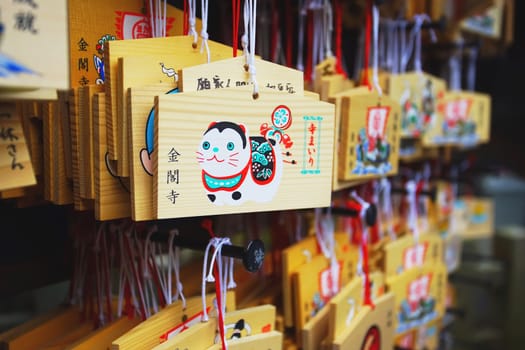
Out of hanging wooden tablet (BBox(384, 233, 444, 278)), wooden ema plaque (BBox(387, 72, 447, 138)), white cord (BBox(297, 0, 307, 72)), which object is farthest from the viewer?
hanging wooden tablet (BBox(384, 233, 444, 278))

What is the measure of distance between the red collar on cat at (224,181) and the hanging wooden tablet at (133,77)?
10 cm

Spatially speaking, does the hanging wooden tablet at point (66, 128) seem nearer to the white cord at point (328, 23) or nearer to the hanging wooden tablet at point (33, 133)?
the hanging wooden tablet at point (33, 133)

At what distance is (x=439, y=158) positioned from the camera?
5.74 ft

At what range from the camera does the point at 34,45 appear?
510 mm

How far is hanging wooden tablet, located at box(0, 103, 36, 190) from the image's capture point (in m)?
0.56

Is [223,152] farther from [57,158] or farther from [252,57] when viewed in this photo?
[57,158]

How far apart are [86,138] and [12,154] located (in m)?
0.12

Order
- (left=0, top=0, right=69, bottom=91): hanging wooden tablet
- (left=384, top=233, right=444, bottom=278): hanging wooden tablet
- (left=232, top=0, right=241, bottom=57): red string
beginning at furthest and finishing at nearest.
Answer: (left=384, top=233, right=444, bottom=278): hanging wooden tablet, (left=232, top=0, right=241, bottom=57): red string, (left=0, top=0, right=69, bottom=91): hanging wooden tablet

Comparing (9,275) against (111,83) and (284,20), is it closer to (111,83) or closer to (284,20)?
(111,83)

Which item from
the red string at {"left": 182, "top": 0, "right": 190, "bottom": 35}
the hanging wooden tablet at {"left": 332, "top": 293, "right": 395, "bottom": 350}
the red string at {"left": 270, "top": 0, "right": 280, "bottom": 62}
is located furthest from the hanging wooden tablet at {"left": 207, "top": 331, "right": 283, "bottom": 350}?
the red string at {"left": 270, "top": 0, "right": 280, "bottom": 62}

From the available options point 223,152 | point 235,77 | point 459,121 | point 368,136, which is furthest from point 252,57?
point 459,121

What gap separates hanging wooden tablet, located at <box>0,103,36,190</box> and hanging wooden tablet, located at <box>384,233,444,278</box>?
0.90m

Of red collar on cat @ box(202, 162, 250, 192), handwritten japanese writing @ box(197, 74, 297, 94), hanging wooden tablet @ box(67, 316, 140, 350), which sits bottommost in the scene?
hanging wooden tablet @ box(67, 316, 140, 350)

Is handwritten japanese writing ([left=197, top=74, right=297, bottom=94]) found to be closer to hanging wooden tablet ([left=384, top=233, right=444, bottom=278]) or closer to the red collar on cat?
the red collar on cat
